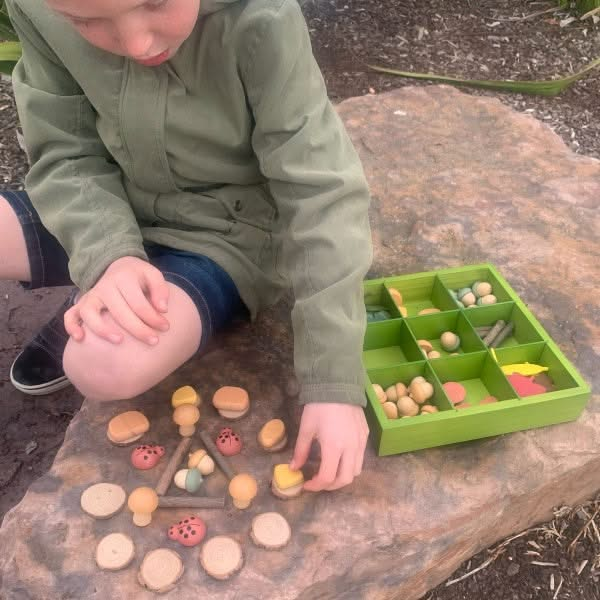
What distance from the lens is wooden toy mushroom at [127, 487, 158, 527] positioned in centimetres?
97

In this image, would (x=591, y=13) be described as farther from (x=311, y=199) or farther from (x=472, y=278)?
(x=311, y=199)

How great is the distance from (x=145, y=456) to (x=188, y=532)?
0.45 feet

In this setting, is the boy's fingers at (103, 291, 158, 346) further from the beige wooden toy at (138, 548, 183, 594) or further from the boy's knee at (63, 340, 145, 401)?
the beige wooden toy at (138, 548, 183, 594)

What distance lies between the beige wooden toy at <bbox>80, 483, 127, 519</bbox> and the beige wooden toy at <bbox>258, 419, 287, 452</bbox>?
20 centimetres

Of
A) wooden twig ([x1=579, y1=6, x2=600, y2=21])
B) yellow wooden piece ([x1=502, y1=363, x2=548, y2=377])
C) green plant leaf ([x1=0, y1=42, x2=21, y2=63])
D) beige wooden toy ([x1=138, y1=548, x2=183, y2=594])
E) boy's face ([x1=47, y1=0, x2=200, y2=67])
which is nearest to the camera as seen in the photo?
boy's face ([x1=47, y1=0, x2=200, y2=67])

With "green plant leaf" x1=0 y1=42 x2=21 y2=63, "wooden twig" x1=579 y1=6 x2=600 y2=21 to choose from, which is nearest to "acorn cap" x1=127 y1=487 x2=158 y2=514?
"green plant leaf" x1=0 y1=42 x2=21 y2=63

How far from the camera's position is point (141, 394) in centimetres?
115

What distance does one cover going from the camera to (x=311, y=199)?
1.01 m

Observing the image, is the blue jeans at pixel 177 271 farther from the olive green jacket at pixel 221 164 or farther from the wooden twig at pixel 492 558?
the wooden twig at pixel 492 558

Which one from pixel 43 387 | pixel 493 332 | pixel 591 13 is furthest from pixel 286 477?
pixel 591 13

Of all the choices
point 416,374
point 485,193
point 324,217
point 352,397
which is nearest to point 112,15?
point 324,217

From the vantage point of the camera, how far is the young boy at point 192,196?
0.96m

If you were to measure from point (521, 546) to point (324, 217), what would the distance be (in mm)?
670

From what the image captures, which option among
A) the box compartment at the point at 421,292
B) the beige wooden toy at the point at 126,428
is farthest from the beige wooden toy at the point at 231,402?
the box compartment at the point at 421,292
